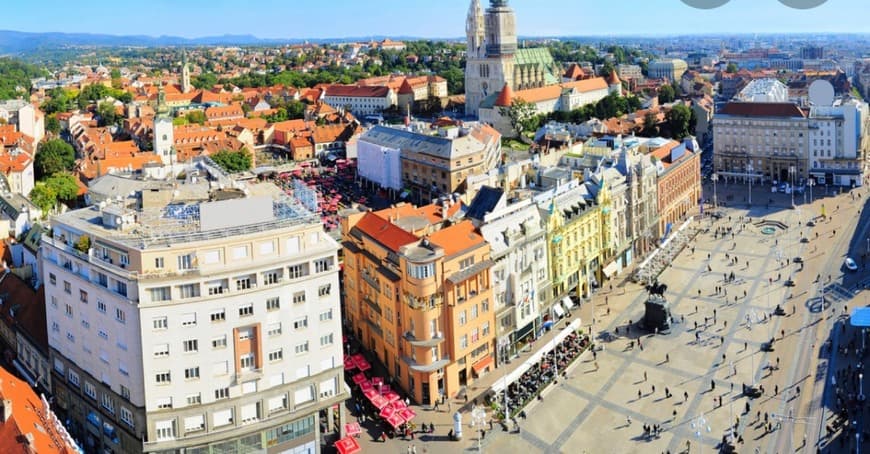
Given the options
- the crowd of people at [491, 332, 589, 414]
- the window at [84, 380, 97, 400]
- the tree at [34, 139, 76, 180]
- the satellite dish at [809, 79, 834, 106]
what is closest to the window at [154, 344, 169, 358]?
the window at [84, 380, 97, 400]

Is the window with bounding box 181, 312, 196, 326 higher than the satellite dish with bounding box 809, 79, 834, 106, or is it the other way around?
the satellite dish with bounding box 809, 79, 834, 106

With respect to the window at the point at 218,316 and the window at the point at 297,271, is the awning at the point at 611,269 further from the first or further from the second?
the window at the point at 218,316

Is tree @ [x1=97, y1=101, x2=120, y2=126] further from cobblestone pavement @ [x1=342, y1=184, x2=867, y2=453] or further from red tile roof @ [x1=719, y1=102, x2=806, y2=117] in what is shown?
cobblestone pavement @ [x1=342, y1=184, x2=867, y2=453]

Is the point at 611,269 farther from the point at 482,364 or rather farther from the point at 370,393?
the point at 370,393

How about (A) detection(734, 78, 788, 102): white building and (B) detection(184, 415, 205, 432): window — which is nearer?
(B) detection(184, 415, 205, 432): window

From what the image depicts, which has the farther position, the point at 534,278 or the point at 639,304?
the point at 639,304

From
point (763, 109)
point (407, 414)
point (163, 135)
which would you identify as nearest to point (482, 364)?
point (407, 414)

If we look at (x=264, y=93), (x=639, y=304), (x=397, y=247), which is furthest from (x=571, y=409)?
(x=264, y=93)

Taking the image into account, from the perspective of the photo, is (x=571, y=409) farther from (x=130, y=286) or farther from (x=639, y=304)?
(x=130, y=286)
